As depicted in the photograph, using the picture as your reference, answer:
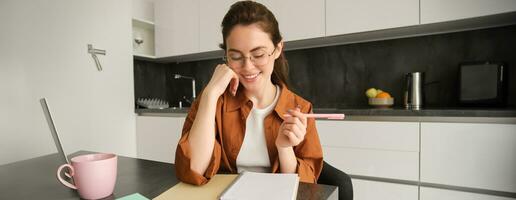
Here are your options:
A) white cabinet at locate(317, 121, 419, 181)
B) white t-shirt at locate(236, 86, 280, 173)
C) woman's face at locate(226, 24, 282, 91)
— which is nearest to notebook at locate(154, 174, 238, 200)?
white t-shirt at locate(236, 86, 280, 173)

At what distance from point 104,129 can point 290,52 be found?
5.32 ft

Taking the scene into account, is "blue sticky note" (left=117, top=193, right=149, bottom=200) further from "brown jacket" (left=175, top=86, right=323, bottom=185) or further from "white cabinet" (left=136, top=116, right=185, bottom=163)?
"white cabinet" (left=136, top=116, right=185, bottom=163)

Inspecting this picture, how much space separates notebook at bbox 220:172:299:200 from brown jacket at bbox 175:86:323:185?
21cm

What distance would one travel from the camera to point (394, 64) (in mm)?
2002

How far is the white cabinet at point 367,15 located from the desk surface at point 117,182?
146 cm

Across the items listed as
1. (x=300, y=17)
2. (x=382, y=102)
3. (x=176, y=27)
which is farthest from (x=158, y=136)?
(x=382, y=102)

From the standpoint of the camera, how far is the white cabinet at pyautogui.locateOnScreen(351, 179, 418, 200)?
4.96ft

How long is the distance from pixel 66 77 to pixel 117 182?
162cm

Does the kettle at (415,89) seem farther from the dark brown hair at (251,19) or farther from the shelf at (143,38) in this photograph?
the shelf at (143,38)

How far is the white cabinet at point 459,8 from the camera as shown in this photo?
1453 mm

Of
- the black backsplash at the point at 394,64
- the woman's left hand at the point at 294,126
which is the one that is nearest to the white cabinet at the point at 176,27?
the black backsplash at the point at 394,64

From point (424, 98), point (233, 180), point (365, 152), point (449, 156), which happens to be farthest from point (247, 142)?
point (424, 98)

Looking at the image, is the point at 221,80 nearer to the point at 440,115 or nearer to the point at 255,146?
the point at 255,146

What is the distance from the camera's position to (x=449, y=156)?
1.42 m
